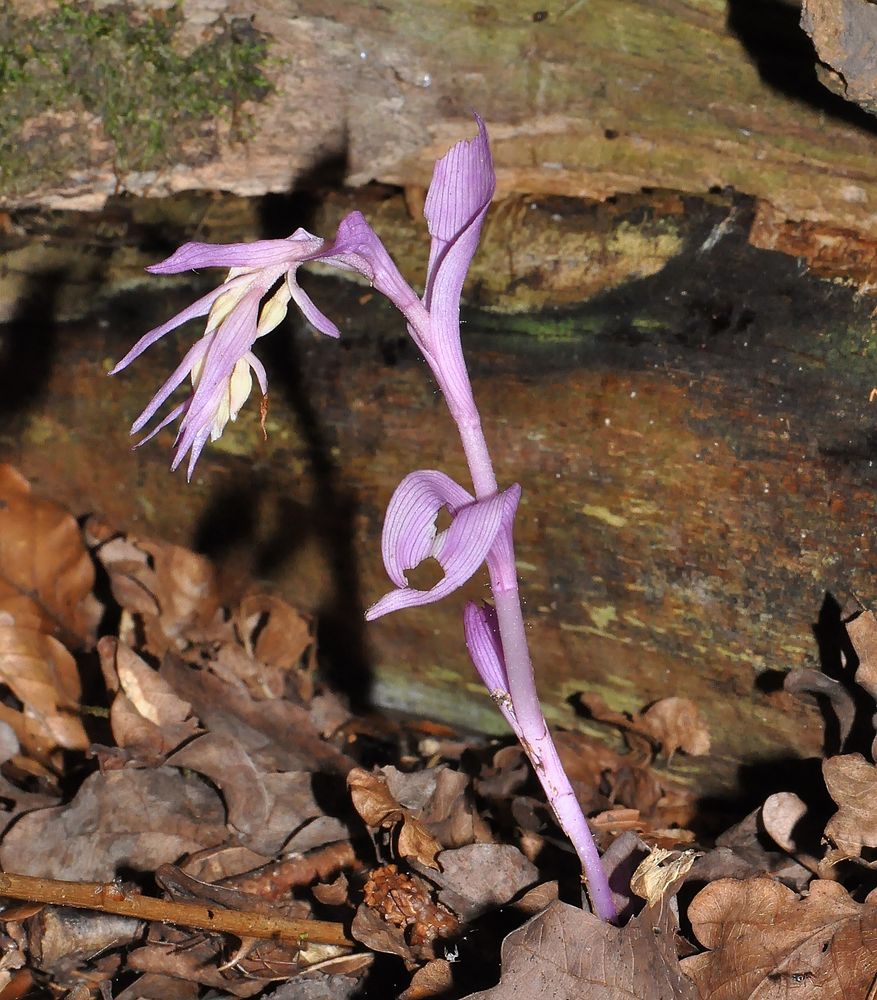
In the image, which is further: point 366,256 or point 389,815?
point 389,815

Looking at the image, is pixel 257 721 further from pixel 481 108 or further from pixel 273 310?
pixel 481 108

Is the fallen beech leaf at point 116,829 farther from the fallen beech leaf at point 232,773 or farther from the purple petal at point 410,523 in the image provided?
the purple petal at point 410,523

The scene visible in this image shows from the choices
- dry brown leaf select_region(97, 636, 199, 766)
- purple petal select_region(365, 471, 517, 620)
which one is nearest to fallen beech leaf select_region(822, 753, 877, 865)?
purple petal select_region(365, 471, 517, 620)

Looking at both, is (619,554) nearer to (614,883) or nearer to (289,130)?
(614,883)

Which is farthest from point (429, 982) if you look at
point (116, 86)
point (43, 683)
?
point (116, 86)

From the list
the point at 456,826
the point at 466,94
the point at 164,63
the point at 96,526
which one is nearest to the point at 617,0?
the point at 466,94

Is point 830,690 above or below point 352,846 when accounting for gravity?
above
